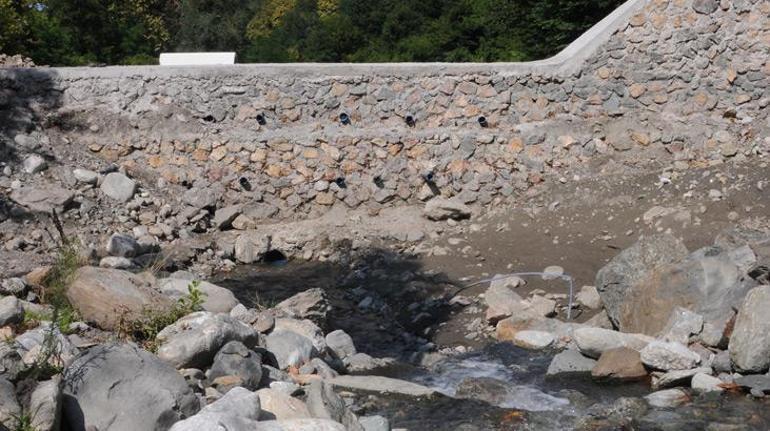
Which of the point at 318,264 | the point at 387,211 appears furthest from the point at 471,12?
the point at 318,264

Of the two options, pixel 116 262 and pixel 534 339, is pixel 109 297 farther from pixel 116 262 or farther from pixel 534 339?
pixel 534 339

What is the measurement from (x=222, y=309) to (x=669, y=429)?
155 inches

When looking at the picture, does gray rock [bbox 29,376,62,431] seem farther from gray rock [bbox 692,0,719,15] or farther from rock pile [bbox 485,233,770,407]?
gray rock [bbox 692,0,719,15]

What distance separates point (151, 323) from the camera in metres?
7.05

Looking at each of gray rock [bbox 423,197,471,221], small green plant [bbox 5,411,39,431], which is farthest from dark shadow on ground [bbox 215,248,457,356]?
small green plant [bbox 5,411,39,431]

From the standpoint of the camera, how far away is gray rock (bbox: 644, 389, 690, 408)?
746cm

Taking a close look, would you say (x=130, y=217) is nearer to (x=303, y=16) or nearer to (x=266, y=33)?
(x=303, y=16)

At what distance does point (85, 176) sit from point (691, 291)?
7874 mm

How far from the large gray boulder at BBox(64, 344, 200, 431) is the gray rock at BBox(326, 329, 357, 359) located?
10.5 ft

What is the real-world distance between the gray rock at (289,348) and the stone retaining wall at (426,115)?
211 inches

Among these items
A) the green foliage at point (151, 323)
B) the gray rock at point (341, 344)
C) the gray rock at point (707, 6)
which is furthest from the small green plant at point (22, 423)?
the gray rock at point (707, 6)

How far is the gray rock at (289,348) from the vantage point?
7.71 metres

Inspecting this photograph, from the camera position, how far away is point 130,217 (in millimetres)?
12508

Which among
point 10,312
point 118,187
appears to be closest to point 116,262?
point 118,187
